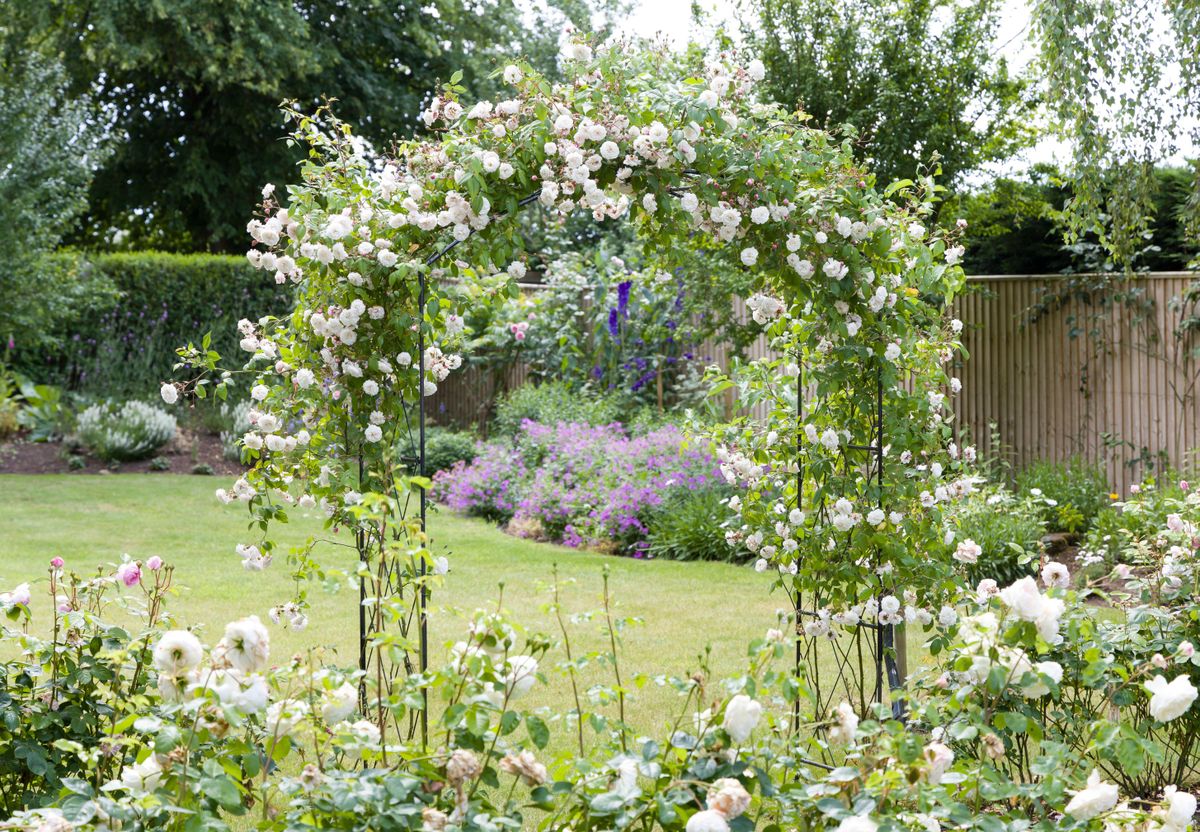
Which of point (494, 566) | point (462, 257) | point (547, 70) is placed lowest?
point (494, 566)

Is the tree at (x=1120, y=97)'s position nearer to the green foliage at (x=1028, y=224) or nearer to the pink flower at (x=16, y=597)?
the green foliage at (x=1028, y=224)

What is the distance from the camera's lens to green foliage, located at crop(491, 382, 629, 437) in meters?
9.05

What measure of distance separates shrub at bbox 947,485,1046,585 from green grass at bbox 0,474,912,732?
1.04 metres

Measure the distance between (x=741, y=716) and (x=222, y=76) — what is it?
12.8 meters

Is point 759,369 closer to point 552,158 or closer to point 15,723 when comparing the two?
point 552,158

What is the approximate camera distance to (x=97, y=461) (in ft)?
32.6

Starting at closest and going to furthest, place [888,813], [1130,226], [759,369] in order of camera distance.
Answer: [888,813], [759,369], [1130,226]

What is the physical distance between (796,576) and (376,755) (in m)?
2.03

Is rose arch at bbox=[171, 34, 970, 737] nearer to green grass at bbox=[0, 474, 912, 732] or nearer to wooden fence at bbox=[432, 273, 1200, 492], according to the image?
green grass at bbox=[0, 474, 912, 732]

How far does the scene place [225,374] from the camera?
3.34m

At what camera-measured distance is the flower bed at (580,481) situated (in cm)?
723

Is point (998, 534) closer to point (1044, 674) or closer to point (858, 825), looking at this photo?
point (1044, 674)

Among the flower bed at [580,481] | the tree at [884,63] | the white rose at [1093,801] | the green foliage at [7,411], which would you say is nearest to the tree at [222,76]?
the green foliage at [7,411]

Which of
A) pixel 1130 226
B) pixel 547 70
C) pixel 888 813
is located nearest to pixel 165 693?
pixel 888 813
